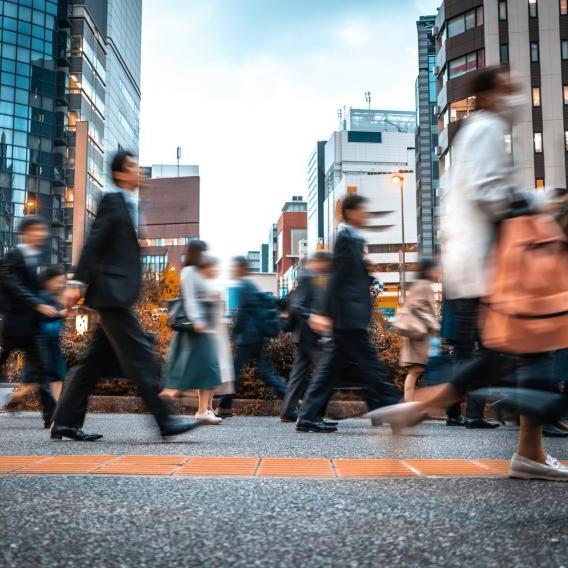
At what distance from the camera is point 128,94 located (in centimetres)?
10481

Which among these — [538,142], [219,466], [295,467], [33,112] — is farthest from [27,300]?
[33,112]

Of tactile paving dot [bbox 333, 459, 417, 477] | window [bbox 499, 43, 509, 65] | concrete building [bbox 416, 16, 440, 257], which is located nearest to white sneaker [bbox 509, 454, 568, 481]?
tactile paving dot [bbox 333, 459, 417, 477]

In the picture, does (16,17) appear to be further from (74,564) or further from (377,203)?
(74,564)

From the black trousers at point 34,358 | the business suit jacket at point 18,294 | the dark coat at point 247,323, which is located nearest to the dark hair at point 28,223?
the business suit jacket at point 18,294

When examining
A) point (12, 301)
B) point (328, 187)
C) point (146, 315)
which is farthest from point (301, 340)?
point (328, 187)

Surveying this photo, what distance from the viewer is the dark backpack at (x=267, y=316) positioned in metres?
8.49

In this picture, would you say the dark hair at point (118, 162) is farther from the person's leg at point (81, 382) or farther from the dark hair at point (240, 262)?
the dark hair at point (240, 262)

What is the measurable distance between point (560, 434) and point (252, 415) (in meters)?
4.18

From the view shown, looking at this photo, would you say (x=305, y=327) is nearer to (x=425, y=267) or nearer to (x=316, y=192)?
(x=425, y=267)

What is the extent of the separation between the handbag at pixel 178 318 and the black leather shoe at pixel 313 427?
4.62ft

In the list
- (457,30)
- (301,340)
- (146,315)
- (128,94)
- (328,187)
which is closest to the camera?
(301,340)

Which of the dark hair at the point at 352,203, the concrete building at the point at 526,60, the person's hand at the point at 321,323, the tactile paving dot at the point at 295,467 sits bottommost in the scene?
the tactile paving dot at the point at 295,467

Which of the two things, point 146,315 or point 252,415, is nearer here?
point 252,415

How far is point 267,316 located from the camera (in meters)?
8.55
